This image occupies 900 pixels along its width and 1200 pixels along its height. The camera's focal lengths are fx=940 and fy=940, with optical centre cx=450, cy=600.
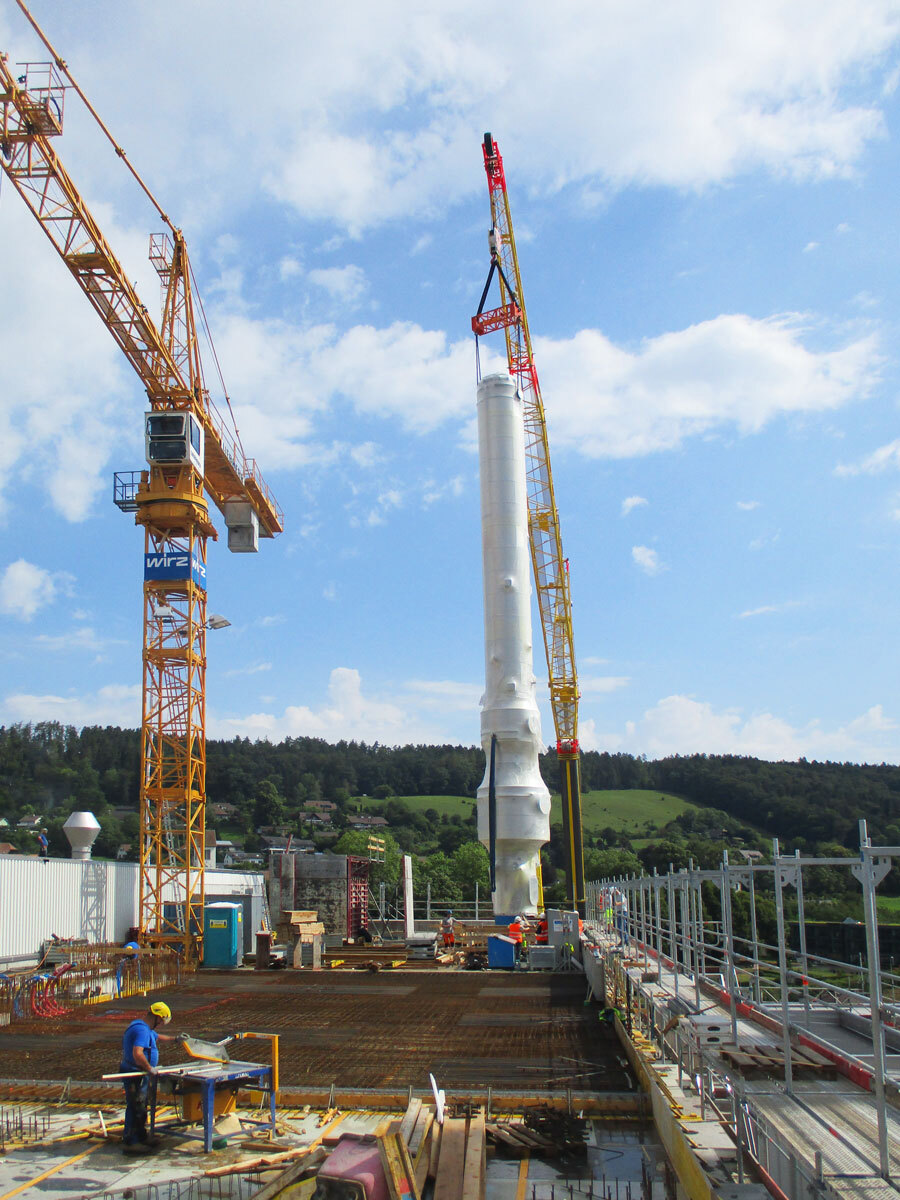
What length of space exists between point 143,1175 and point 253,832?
151540mm

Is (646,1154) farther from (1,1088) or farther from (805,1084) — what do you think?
(1,1088)

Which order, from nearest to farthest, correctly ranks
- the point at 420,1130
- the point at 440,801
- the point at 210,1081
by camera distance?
the point at 420,1130 → the point at 210,1081 → the point at 440,801

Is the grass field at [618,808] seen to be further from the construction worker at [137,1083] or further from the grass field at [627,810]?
the construction worker at [137,1083]

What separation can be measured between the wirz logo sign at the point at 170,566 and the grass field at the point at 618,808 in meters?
99.3

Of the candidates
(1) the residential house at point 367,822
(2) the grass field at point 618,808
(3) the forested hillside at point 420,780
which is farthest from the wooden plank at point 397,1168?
(1) the residential house at point 367,822

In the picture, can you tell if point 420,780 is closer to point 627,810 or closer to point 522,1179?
point 627,810

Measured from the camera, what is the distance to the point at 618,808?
141625 mm

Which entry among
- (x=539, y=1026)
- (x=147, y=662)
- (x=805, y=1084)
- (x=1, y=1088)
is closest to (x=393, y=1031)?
(x=539, y=1026)

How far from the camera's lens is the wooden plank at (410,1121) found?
29.8 ft

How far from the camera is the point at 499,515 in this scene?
121 ft

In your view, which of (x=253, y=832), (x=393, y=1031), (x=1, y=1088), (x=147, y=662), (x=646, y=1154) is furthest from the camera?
(x=253, y=832)

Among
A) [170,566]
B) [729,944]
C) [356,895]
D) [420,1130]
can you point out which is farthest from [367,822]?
[729,944]

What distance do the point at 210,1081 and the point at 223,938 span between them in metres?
20.2

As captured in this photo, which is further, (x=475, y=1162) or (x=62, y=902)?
(x=62, y=902)
